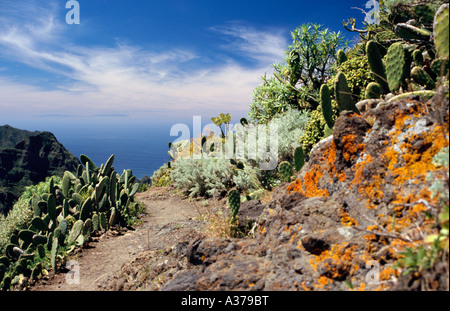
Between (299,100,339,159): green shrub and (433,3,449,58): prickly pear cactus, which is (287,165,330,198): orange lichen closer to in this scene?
(433,3,449,58): prickly pear cactus

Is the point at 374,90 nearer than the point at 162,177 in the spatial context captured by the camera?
Yes

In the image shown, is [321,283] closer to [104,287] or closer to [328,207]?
[328,207]

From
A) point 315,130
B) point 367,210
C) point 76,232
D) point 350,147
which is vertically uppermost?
point 315,130

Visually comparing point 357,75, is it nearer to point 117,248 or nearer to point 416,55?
point 416,55

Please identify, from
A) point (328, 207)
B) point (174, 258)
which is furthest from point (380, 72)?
point (174, 258)

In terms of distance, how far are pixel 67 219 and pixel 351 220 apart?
6.57 meters

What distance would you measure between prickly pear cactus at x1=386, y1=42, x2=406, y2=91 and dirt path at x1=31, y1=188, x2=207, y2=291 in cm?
383

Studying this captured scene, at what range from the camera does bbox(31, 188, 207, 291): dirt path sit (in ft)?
16.7

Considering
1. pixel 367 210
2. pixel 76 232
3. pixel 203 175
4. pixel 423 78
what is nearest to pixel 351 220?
pixel 367 210

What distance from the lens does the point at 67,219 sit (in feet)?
24.1

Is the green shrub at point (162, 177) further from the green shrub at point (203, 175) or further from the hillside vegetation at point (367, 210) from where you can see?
the hillside vegetation at point (367, 210)

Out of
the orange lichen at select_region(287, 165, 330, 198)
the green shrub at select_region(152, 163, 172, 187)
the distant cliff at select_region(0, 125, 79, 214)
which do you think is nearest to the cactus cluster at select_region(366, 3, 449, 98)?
the orange lichen at select_region(287, 165, 330, 198)

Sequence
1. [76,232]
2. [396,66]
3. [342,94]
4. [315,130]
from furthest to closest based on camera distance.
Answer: [315,130] → [76,232] → [342,94] → [396,66]

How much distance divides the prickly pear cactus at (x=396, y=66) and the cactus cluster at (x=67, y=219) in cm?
581
